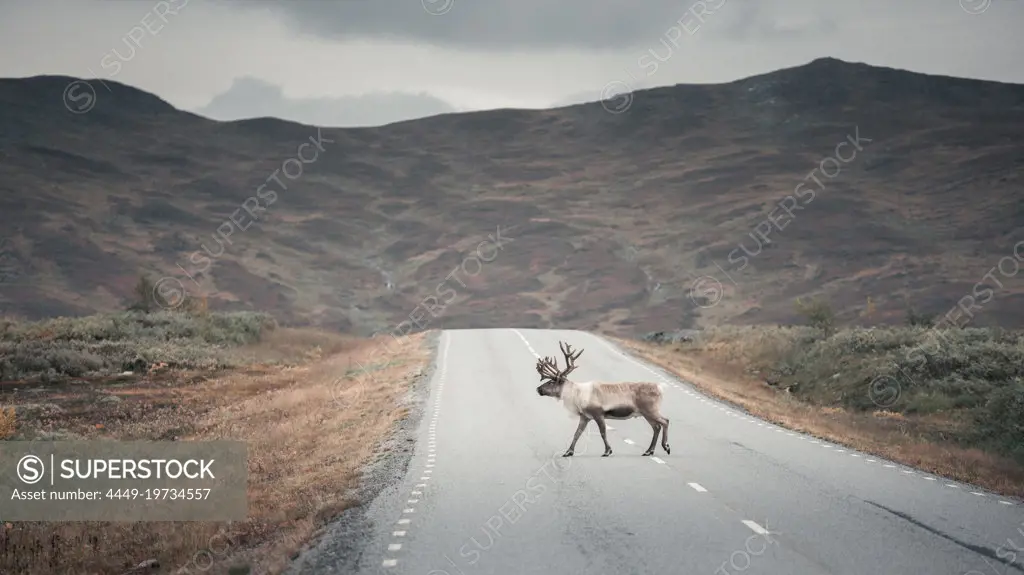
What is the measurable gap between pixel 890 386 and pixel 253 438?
27.8m

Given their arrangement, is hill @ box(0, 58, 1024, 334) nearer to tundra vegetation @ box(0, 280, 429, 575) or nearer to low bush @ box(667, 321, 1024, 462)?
low bush @ box(667, 321, 1024, 462)

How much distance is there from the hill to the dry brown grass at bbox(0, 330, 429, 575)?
207ft

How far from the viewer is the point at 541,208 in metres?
153

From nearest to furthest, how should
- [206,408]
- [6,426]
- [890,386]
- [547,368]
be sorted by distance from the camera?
[547,368] → [6,426] → [206,408] → [890,386]

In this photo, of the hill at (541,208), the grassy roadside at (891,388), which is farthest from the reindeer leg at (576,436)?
the hill at (541,208)

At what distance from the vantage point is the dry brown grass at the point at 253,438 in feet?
48.1

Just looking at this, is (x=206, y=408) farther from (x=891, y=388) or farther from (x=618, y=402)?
(x=891, y=388)

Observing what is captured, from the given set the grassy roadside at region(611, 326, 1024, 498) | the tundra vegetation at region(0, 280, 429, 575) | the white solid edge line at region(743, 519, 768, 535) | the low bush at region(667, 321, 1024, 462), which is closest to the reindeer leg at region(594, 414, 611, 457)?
the tundra vegetation at region(0, 280, 429, 575)

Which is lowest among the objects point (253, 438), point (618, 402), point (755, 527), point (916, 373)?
point (916, 373)

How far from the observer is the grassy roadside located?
25.9 m

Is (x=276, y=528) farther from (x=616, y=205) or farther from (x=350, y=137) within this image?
(x=350, y=137)

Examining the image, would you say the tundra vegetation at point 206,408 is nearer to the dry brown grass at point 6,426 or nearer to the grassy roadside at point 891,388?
the dry brown grass at point 6,426

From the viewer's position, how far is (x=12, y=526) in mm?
17406

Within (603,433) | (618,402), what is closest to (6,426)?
(603,433)
